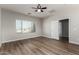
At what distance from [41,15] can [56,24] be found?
78 centimetres

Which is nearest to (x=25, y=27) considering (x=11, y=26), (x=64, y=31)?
(x=11, y=26)

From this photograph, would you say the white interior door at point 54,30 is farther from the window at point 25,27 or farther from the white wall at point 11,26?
the window at point 25,27

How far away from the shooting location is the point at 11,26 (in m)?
3.58

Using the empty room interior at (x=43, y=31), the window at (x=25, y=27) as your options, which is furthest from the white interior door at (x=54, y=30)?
the window at (x=25, y=27)

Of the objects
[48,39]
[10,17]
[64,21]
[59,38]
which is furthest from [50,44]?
[10,17]

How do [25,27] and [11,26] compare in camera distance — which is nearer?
[25,27]

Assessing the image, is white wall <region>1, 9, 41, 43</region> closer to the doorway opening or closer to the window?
the window

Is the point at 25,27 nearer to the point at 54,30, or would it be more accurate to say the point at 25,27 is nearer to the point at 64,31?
the point at 54,30

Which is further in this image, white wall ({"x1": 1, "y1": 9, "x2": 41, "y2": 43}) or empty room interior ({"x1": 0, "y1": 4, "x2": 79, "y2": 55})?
white wall ({"x1": 1, "y1": 9, "x2": 41, "y2": 43})

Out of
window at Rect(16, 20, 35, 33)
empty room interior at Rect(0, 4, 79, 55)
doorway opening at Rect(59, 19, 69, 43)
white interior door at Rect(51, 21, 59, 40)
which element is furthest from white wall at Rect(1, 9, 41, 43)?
doorway opening at Rect(59, 19, 69, 43)

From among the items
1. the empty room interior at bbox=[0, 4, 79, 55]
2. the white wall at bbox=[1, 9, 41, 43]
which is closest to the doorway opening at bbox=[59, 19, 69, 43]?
the empty room interior at bbox=[0, 4, 79, 55]

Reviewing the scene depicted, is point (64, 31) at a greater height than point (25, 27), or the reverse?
point (25, 27)

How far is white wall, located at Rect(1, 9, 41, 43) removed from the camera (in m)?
3.00
